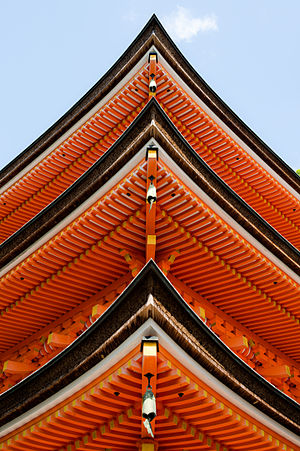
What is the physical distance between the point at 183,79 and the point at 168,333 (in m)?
10.4

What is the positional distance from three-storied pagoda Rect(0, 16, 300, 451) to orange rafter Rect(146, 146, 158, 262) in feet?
0.08

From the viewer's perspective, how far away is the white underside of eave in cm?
485

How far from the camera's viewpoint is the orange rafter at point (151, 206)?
6.81 metres

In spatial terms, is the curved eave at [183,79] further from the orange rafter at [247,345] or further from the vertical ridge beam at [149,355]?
the vertical ridge beam at [149,355]

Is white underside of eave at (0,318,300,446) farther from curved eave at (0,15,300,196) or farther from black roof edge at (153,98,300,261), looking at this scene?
curved eave at (0,15,300,196)

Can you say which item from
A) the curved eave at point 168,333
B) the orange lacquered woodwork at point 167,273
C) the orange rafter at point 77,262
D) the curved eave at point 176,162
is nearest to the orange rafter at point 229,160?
the curved eave at point 176,162

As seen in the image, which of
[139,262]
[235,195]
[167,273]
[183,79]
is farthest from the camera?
[183,79]

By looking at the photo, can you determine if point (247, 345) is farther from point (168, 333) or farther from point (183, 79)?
point (183, 79)

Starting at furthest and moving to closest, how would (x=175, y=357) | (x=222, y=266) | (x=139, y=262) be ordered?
(x=222, y=266)
(x=139, y=262)
(x=175, y=357)

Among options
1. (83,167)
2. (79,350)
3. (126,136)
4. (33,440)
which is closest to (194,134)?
(83,167)

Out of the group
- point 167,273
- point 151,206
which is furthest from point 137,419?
point 151,206

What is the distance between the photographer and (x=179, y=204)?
7410 mm

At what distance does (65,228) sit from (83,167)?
21.6 feet

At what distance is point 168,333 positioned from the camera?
4859 millimetres
